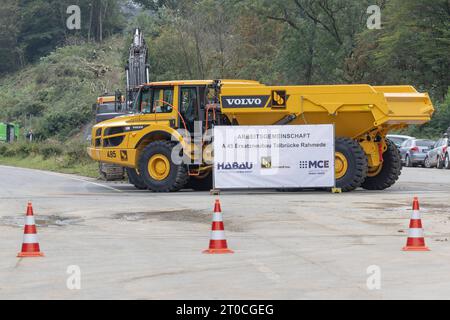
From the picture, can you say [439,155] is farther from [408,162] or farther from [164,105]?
[164,105]

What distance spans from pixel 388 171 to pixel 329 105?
9.19 feet

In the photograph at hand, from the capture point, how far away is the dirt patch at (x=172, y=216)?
1911cm

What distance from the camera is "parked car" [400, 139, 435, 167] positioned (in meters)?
47.1

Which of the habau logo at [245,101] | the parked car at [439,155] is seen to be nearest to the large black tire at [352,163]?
the habau logo at [245,101]

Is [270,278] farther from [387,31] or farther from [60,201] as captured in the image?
[387,31]

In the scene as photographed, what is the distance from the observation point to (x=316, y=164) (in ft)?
83.9

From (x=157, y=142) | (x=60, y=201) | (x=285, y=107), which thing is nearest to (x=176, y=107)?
(x=157, y=142)

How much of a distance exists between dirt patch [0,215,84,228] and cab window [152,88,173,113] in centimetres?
794

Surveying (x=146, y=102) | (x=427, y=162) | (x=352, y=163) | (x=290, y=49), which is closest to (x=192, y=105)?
(x=146, y=102)

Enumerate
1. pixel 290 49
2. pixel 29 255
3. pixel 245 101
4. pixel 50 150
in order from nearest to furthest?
pixel 29 255, pixel 245 101, pixel 50 150, pixel 290 49

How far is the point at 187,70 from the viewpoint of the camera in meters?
60.9

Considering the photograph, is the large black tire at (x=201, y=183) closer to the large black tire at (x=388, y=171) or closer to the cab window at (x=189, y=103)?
the cab window at (x=189, y=103)

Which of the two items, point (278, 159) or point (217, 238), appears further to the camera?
point (278, 159)
